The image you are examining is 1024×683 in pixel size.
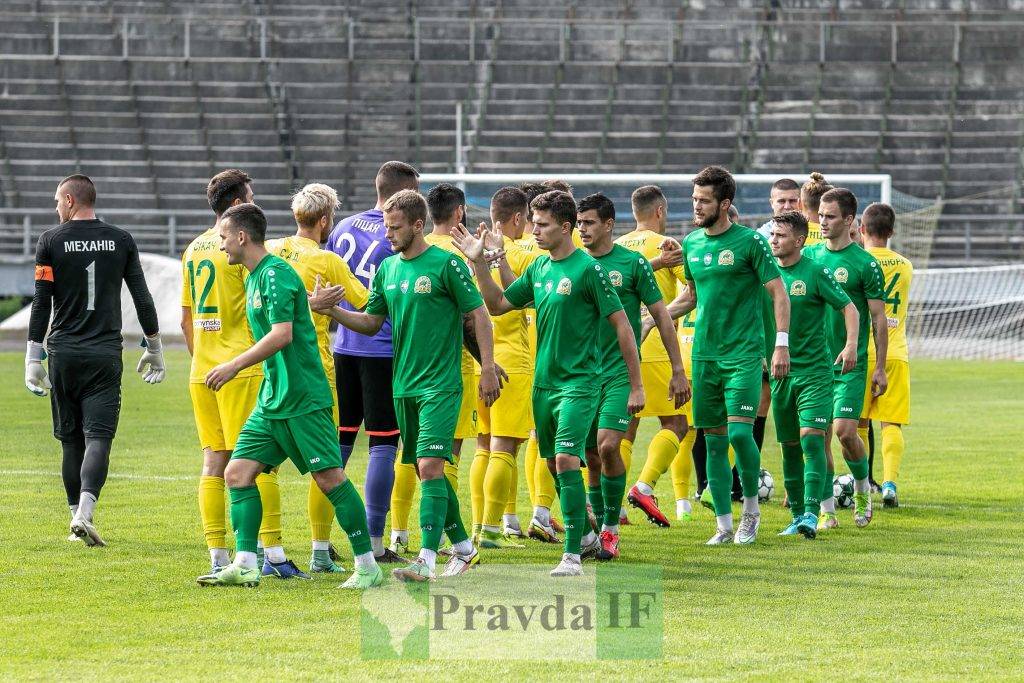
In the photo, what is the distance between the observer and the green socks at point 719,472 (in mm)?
8266

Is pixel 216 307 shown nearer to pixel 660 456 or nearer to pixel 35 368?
pixel 35 368

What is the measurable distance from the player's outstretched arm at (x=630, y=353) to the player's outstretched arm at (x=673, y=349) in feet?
0.98

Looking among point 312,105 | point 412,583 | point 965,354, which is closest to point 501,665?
point 412,583

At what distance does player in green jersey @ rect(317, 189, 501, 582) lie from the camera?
22.6 feet

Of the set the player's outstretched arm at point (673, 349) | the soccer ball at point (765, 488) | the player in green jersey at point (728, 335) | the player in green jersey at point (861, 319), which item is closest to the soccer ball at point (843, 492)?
the soccer ball at point (765, 488)

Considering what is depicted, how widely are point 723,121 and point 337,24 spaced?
9.54m

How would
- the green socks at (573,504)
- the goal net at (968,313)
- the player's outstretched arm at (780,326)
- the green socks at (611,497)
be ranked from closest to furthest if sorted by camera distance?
the green socks at (573,504) < the green socks at (611,497) < the player's outstretched arm at (780,326) < the goal net at (968,313)

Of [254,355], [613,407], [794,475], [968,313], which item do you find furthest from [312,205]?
[968,313]

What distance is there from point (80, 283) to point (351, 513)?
2.68m

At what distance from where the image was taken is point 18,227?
29.6m

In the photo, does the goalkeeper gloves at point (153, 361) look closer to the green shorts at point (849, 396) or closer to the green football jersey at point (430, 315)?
the green football jersey at point (430, 315)

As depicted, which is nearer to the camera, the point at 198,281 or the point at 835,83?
the point at 198,281

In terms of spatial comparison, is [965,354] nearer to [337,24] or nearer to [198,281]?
[337,24]

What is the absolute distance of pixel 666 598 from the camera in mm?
6555
